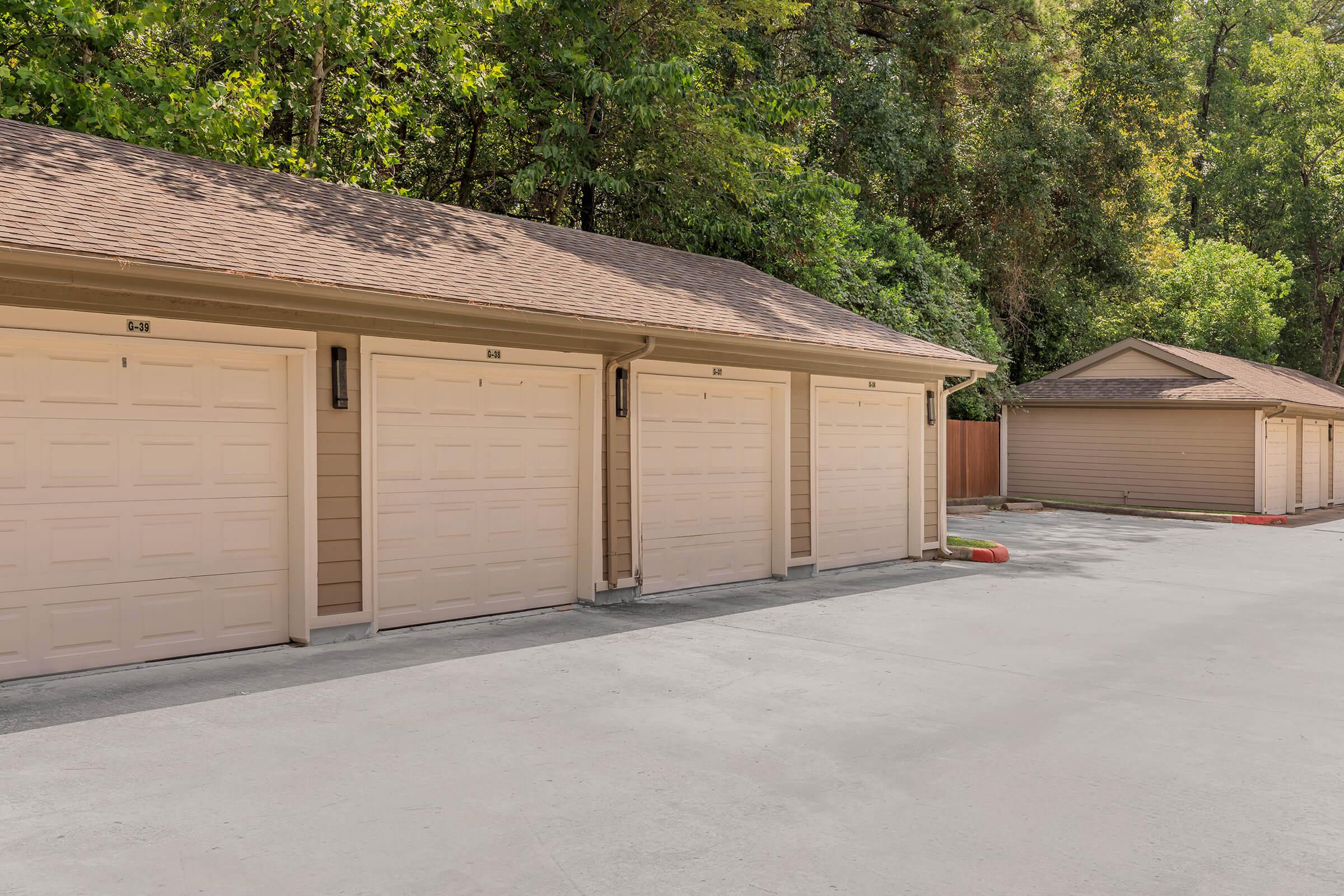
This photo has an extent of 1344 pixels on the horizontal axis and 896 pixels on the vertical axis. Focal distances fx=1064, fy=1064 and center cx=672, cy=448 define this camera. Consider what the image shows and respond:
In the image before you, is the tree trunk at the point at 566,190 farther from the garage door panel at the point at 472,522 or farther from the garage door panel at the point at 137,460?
the garage door panel at the point at 137,460

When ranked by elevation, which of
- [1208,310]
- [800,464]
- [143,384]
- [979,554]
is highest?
[1208,310]

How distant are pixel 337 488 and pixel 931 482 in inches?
347

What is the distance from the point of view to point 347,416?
835 centimetres

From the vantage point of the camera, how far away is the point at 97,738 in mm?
5508

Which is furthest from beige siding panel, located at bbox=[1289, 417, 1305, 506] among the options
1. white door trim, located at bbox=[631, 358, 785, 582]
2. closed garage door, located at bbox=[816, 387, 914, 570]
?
white door trim, located at bbox=[631, 358, 785, 582]

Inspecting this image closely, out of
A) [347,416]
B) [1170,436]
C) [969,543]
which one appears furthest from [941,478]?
[1170,436]

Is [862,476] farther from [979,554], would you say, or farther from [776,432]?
[979,554]

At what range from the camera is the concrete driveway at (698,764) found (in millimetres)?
3967

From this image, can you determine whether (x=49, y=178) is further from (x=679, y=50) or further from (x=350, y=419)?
(x=679, y=50)

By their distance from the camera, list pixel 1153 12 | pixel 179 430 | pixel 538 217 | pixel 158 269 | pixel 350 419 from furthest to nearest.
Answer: pixel 1153 12 → pixel 538 217 → pixel 350 419 → pixel 179 430 → pixel 158 269

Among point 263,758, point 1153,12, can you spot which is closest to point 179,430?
point 263,758

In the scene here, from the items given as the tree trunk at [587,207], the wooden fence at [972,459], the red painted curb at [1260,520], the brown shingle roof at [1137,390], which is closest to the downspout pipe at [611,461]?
the tree trunk at [587,207]

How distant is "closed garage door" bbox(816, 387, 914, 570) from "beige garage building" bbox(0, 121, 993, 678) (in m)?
0.11

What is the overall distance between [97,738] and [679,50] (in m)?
15.3
